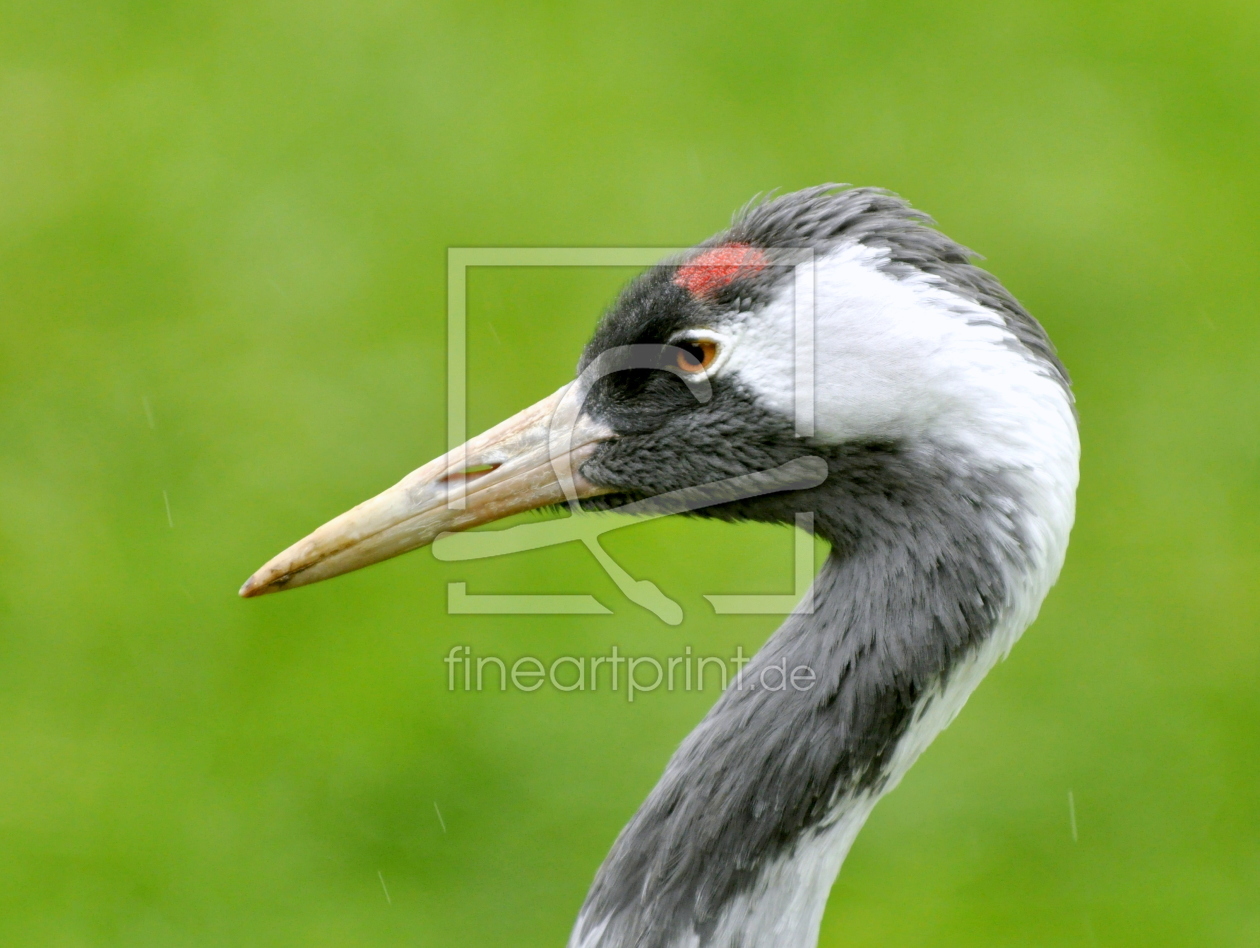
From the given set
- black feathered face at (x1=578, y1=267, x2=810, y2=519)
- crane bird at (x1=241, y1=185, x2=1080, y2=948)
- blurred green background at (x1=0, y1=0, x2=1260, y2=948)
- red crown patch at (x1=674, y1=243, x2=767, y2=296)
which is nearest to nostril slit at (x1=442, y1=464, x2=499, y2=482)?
black feathered face at (x1=578, y1=267, x2=810, y2=519)

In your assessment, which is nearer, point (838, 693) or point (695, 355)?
point (838, 693)

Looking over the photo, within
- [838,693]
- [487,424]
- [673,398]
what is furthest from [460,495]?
[487,424]

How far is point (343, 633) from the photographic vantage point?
6.27m

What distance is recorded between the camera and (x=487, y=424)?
22.9 feet

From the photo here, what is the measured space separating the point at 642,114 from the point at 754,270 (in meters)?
5.61

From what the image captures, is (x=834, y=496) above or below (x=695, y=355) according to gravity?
below

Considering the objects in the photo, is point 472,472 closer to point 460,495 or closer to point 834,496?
point 460,495

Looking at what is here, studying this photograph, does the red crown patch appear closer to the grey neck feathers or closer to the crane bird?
the crane bird

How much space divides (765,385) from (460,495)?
764mm

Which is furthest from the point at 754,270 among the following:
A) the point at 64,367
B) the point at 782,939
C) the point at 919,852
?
the point at 64,367

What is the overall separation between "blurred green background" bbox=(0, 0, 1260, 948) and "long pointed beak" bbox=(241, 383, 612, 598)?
2566 mm

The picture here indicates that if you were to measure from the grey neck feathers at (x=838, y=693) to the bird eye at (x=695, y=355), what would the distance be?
14.1 inches

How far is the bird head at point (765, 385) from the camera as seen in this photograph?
290cm

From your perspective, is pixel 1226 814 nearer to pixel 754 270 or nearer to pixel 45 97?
pixel 754 270
